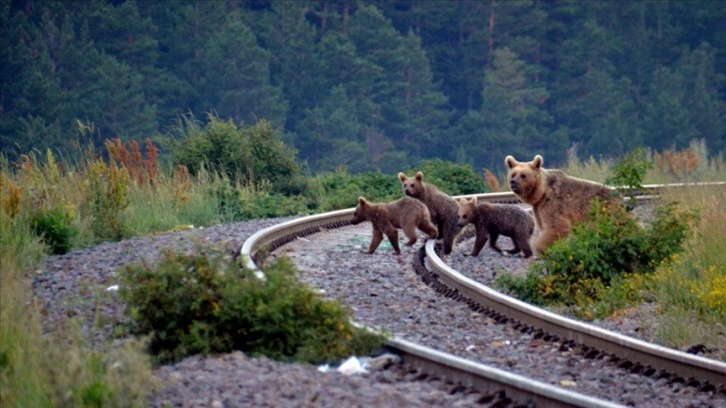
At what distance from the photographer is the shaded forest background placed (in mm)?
50719

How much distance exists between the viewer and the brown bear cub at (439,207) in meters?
15.7

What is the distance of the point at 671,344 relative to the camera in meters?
10.2

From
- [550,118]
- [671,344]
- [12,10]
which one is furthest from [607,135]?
[671,344]

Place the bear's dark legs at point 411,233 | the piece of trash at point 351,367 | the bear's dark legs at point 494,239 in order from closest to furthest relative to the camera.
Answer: the piece of trash at point 351,367, the bear's dark legs at point 494,239, the bear's dark legs at point 411,233

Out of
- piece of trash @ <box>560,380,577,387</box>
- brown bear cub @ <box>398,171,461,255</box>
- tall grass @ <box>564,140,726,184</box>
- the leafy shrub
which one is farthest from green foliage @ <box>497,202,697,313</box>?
tall grass @ <box>564,140,726,184</box>

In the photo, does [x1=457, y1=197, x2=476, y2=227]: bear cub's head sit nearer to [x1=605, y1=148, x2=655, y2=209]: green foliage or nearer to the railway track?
the railway track

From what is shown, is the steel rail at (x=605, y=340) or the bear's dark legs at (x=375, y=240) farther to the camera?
the bear's dark legs at (x=375, y=240)

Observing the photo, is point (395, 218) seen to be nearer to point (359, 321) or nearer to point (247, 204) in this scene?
point (247, 204)

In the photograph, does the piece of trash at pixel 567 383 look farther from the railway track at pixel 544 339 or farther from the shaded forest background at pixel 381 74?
the shaded forest background at pixel 381 74

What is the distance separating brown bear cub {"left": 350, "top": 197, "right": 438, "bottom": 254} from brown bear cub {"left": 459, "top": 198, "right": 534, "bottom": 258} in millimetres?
613

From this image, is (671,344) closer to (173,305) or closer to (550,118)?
(173,305)

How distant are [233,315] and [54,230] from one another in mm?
6580

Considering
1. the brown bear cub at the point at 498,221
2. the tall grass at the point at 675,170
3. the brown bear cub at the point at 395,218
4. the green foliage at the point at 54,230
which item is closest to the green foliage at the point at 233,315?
the green foliage at the point at 54,230

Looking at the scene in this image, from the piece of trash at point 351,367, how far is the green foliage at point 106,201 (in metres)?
8.63
